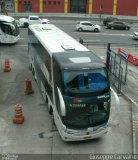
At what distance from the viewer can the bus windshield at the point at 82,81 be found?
1369 centimetres

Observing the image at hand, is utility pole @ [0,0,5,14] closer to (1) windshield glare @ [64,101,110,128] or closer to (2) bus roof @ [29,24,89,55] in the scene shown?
(2) bus roof @ [29,24,89,55]

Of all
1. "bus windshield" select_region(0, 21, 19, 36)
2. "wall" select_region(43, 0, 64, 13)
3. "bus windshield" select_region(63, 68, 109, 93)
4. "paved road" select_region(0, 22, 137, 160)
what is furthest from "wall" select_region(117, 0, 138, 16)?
"bus windshield" select_region(63, 68, 109, 93)

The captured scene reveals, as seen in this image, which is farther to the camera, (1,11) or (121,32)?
(1,11)

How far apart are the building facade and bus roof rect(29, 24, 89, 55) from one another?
1456 inches

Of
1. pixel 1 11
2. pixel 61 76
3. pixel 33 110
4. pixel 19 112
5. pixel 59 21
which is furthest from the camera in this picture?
pixel 1 11

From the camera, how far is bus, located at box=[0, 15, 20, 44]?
1272 inches

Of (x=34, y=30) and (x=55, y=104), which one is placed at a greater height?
(x=34, y=30)

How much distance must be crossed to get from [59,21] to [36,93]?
112ft

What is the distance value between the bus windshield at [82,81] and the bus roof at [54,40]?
2280 millimetres

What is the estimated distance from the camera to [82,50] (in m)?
15.7

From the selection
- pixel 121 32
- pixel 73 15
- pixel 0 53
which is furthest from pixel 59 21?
pixel 0 53

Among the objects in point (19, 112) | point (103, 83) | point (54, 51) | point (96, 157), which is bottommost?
point (96, 157)

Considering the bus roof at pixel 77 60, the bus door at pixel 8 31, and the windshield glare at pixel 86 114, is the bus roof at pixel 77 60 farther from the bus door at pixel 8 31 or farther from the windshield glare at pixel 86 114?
the bus door at pixel 8 31

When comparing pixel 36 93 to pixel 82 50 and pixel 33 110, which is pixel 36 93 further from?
pixel 82 50
